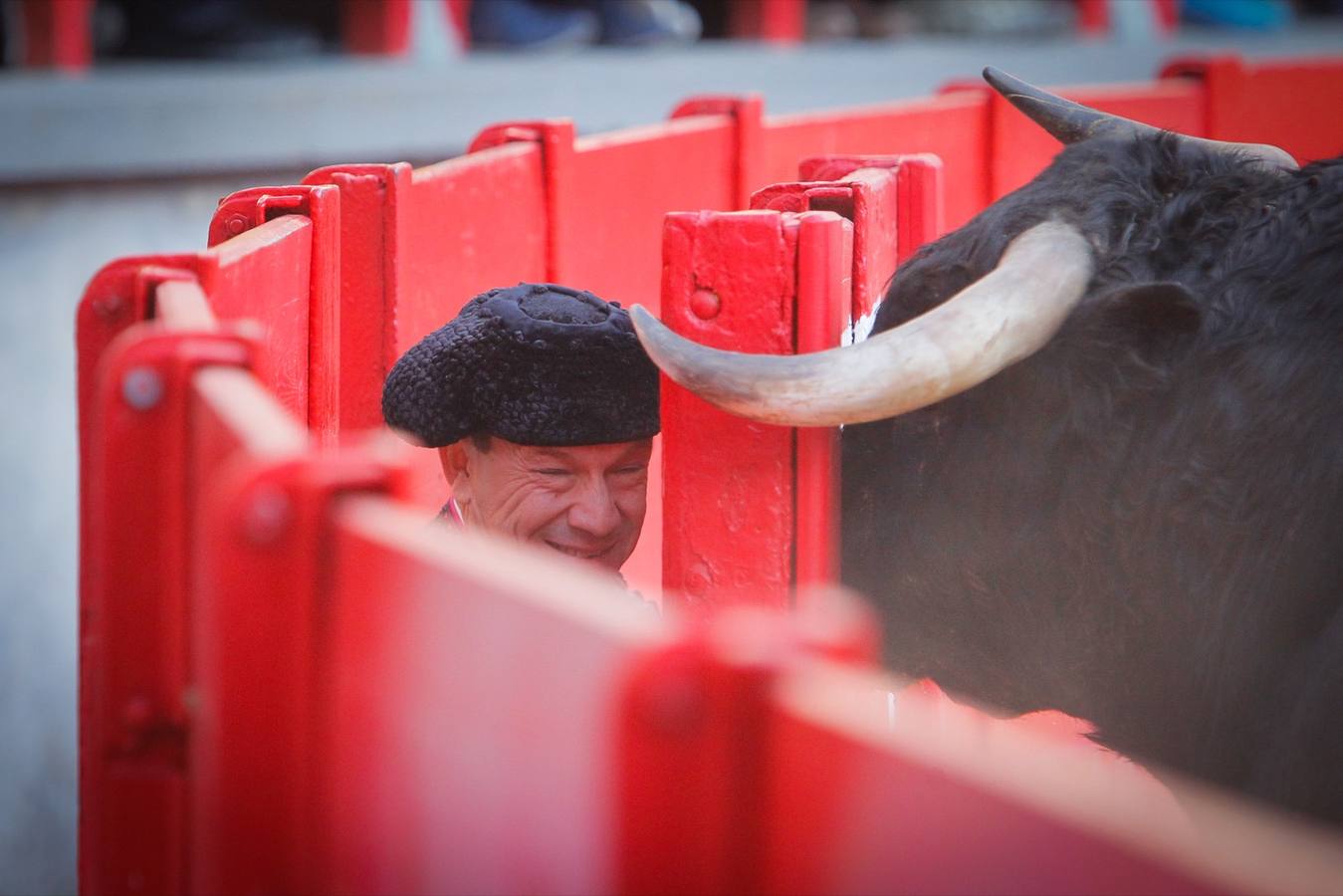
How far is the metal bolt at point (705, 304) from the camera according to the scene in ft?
5.20

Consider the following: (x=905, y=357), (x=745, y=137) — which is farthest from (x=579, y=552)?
(x=745, y=137)

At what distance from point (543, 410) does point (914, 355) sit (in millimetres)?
457

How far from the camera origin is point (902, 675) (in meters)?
1.74

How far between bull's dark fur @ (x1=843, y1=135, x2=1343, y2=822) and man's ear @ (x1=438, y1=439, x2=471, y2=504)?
1.49ft

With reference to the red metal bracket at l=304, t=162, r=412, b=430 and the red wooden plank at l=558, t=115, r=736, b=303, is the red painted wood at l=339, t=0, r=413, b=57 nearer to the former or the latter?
the red wooden plank at l=558, t=115, r=736, b=303

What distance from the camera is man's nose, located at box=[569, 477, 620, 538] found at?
1.72 m

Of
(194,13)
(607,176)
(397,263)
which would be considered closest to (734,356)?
(397,263)

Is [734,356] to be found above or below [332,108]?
below

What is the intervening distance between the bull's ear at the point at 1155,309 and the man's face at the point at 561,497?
0.57m

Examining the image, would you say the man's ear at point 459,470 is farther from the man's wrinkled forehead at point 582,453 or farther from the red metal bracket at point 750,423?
the red metal bracket at point 750,423

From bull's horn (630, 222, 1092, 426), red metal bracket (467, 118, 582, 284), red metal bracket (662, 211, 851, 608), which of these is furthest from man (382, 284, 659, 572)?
red metal bracket (467, 118, 582, 284)

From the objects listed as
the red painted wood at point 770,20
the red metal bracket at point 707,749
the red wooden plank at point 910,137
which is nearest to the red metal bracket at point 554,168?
the red wooden plank at point 910,137

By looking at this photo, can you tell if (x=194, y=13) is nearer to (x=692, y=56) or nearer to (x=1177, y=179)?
(x=692, y=56)

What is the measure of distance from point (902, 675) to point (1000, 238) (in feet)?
1.62
